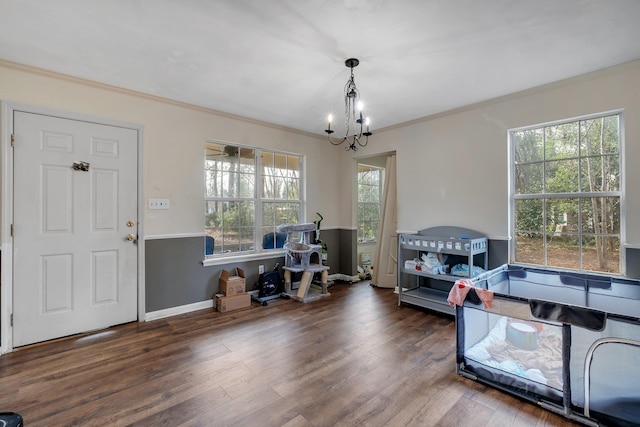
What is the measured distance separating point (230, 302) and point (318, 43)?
293cm

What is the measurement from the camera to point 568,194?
2.93 m

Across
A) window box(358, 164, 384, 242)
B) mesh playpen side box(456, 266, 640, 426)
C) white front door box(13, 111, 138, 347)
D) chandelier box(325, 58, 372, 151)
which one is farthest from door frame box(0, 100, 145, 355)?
window box(358, 164, 384, 242)

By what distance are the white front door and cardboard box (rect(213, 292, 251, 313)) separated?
0.86 metres

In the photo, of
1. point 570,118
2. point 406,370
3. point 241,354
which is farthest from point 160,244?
point 570,118

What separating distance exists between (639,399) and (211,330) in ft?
10.4

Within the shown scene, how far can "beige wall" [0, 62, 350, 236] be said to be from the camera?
2.64 meters

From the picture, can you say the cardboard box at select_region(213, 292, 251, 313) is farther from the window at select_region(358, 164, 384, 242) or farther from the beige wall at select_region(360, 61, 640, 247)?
the window at select_region(358, 164, 384, 242)

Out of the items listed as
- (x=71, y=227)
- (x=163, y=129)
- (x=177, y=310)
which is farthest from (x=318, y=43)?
(x=177, y=310)

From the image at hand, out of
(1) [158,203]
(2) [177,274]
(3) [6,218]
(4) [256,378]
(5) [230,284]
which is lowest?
(4) [256,378]

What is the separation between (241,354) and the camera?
2.46m

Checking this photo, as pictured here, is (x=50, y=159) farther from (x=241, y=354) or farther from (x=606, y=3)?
(x=606, y=3)

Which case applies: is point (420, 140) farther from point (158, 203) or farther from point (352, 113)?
point (158, 203)

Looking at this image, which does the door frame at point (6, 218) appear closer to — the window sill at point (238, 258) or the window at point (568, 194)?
the window sill at point (238, 258)

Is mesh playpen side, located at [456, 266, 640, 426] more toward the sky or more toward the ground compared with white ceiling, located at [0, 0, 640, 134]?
more toward the ground
